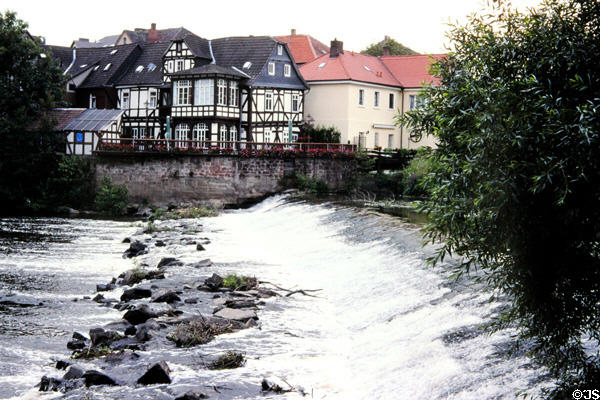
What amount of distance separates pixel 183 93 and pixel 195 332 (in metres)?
39.5

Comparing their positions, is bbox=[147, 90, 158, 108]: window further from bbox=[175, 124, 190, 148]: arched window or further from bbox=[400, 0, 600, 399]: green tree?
bbox=[400, 0, 600, 399]: green tree

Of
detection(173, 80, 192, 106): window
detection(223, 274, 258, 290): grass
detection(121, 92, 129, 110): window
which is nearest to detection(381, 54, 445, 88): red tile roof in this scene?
detection(173, 80, 192, 106): window

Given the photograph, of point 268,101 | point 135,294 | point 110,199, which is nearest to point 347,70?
point 268,101

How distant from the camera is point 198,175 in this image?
4375 cm

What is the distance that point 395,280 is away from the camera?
16859 millimetres

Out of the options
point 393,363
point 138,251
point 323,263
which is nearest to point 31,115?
point 138,251

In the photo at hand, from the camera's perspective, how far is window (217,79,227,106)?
50.1 meters

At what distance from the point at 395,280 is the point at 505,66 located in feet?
30.9

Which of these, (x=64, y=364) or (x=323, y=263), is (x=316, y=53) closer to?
(x=323, y=263)

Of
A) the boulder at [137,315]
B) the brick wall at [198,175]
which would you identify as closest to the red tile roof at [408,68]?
the brick wall at [198,175]

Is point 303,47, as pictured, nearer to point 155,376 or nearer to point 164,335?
point 164,335

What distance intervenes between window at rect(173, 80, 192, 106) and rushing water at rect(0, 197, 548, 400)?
2548cm

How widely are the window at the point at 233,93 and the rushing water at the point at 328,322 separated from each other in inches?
1007

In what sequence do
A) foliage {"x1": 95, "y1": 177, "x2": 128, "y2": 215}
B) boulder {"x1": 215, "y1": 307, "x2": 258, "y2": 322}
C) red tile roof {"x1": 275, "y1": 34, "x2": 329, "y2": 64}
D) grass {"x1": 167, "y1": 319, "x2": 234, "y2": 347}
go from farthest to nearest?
red tile roof {"x1": 275, "y1": 34, "x2": 329, "y2": 64} < foliage {"x1": 95, "y1": 177, "x2": 128, "y2": 215} < boulder {"x1": 215, "y1": 307, "x2": 258, "y2": 322} < grass {"x1": 167, "y1": 319, "x2": 234, "y2": 347}
